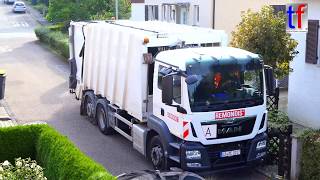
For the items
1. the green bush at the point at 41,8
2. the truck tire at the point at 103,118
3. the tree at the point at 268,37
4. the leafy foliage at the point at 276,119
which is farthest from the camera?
the green bush at the point at 41,8

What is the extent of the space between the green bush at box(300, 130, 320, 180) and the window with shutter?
14.3 feet

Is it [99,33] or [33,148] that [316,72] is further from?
[33,148]

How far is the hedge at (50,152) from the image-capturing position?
7.75 m

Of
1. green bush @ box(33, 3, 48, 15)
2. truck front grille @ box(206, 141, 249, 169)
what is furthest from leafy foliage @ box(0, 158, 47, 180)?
green bush @ box(33, 3, 48, 15)

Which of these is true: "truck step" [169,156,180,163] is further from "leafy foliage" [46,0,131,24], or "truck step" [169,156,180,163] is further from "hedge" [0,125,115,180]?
"leafy foliage" [46,0,131,24]

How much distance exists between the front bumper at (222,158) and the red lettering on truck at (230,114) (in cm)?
59

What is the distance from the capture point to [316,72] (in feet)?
46.0

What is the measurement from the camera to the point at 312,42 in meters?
13.8

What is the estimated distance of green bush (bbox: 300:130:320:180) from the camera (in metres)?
9.53

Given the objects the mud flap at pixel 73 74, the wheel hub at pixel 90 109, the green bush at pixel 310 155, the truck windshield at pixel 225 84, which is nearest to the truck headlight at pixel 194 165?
the truck windshield at pixel 225 84

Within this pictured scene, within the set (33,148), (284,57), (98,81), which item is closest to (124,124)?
(98,81)

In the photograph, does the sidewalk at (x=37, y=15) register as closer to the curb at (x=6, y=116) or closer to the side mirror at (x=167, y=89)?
the curb at (x=6, y=116)

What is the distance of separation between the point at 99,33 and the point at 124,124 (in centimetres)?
301

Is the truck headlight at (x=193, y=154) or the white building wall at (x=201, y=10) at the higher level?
the white building wall at (x=201, y=10)
